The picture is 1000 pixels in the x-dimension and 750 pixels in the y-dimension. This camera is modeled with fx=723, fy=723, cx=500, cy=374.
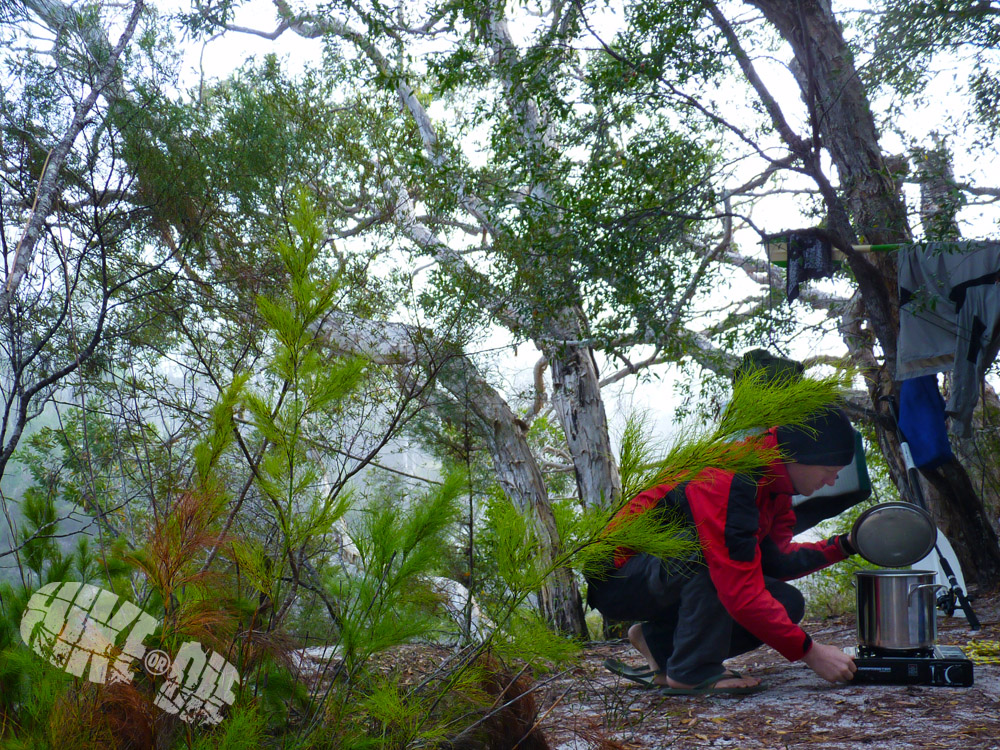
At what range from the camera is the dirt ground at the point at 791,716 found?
1692mm

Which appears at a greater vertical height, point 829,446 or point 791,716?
point 829,446

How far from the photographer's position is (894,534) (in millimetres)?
2352

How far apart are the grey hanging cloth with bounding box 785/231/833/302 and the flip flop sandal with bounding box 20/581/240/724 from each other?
3792 millimetres

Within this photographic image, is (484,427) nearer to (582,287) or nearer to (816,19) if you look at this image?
(582,287)

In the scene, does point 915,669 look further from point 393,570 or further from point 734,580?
point 393,570

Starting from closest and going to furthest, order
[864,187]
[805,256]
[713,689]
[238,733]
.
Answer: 1. [238,733]
2. [713,689]
3. [805,256]
4. [864,187]

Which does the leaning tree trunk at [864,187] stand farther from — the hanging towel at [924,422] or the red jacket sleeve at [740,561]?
the red jacket sleeve at [740,561]

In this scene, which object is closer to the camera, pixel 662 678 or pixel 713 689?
pixel 713 689

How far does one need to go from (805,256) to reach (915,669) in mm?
2540

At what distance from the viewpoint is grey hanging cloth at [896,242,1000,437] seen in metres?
3.85

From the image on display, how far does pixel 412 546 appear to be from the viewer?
1.15 metres

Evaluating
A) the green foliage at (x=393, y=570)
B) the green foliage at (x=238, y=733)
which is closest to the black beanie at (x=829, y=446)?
the green foliage at (x=393, y=570)

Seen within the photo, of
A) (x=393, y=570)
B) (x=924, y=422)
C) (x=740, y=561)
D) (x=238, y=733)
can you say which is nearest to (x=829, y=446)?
(x=740, y=561)

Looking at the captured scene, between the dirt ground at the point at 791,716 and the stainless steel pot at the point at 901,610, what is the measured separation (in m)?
0.14
